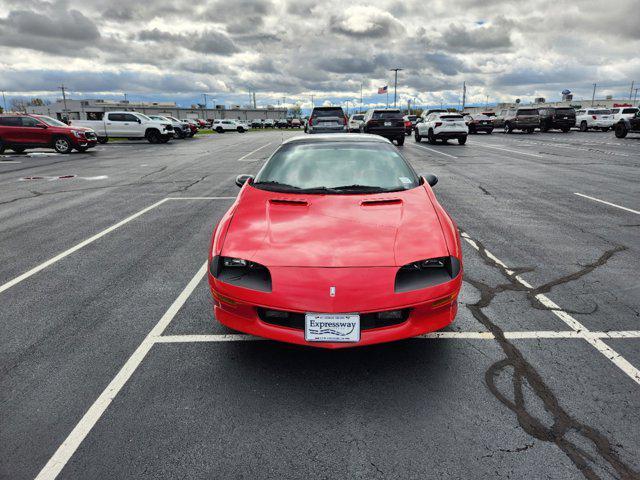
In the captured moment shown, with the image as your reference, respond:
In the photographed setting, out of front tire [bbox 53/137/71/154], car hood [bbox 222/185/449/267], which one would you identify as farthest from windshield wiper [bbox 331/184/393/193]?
front tire [bbox 53/137/71/154]

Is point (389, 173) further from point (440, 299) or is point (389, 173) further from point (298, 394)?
point (298, 394)

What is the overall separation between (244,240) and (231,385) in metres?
0.97

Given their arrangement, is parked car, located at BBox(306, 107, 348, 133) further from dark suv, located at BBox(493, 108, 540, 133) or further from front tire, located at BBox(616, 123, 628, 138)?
dark suv, located at BBox(493, 108, 540, 133)

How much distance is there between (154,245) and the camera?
5723 millimetres

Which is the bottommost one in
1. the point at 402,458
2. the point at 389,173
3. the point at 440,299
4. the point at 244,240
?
the point at 402,458

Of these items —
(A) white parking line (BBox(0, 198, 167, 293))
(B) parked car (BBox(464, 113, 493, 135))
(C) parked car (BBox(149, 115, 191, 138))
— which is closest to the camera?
(A) white parking line (BBox(0, 198, 167, 293))

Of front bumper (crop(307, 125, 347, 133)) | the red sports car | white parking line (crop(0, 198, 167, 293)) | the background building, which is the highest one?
the background building

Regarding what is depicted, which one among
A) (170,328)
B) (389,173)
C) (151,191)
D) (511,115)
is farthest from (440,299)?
(511,115)

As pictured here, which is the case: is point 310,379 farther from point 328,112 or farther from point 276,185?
point 328,112

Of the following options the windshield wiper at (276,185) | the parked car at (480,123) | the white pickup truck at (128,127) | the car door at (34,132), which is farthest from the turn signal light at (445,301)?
the parked car at (480,123)

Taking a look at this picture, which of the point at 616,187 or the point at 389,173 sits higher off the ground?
the point at 389,173

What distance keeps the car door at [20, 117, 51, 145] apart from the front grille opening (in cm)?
2221

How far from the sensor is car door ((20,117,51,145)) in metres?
20.2

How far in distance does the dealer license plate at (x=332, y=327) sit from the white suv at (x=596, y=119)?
41717mm
